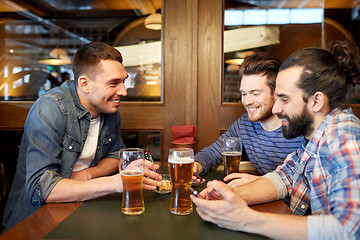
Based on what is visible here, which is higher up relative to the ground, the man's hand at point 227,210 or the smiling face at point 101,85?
the smiling face at point 101,85

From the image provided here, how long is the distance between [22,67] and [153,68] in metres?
1.09

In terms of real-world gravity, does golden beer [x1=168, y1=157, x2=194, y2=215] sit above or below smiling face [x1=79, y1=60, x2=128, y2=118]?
below

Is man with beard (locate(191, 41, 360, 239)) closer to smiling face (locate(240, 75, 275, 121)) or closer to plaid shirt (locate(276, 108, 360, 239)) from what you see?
plaid shirt (locate(276, 108, 360, 239))

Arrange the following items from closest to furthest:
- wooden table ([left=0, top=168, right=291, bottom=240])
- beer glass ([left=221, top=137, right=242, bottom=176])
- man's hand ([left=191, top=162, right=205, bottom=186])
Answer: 1. wooden table ([left=0, top=168, right=291, bottom=240])
2. man's hand ([left=191, top=162, right=205, bottom=186])
3. beer glass ([left=221, top=137, right=242, bottom=176])

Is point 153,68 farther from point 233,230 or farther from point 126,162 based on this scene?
point 233,230

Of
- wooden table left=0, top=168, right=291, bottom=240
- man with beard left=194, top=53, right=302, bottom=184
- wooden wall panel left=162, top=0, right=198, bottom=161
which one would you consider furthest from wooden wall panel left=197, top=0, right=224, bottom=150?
wooden table left=0, top=168, right=291, bottom=240

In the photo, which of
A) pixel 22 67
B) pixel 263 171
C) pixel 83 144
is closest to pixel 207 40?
pixel 263 171

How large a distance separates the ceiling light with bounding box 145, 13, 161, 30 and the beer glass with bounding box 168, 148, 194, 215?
1.62 meters

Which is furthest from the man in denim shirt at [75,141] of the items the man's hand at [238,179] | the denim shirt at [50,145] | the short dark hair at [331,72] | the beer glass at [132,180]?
the short dark hair at [331,72]

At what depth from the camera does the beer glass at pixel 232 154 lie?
5.17 ft

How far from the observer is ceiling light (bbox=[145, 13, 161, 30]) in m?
2.51

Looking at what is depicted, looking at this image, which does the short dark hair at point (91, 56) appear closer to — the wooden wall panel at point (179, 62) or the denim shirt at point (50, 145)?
the denim shirt at point (50, 145)

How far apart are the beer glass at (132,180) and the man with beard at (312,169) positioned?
0.67ft

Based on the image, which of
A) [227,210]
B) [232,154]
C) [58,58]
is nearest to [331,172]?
[227,210]
